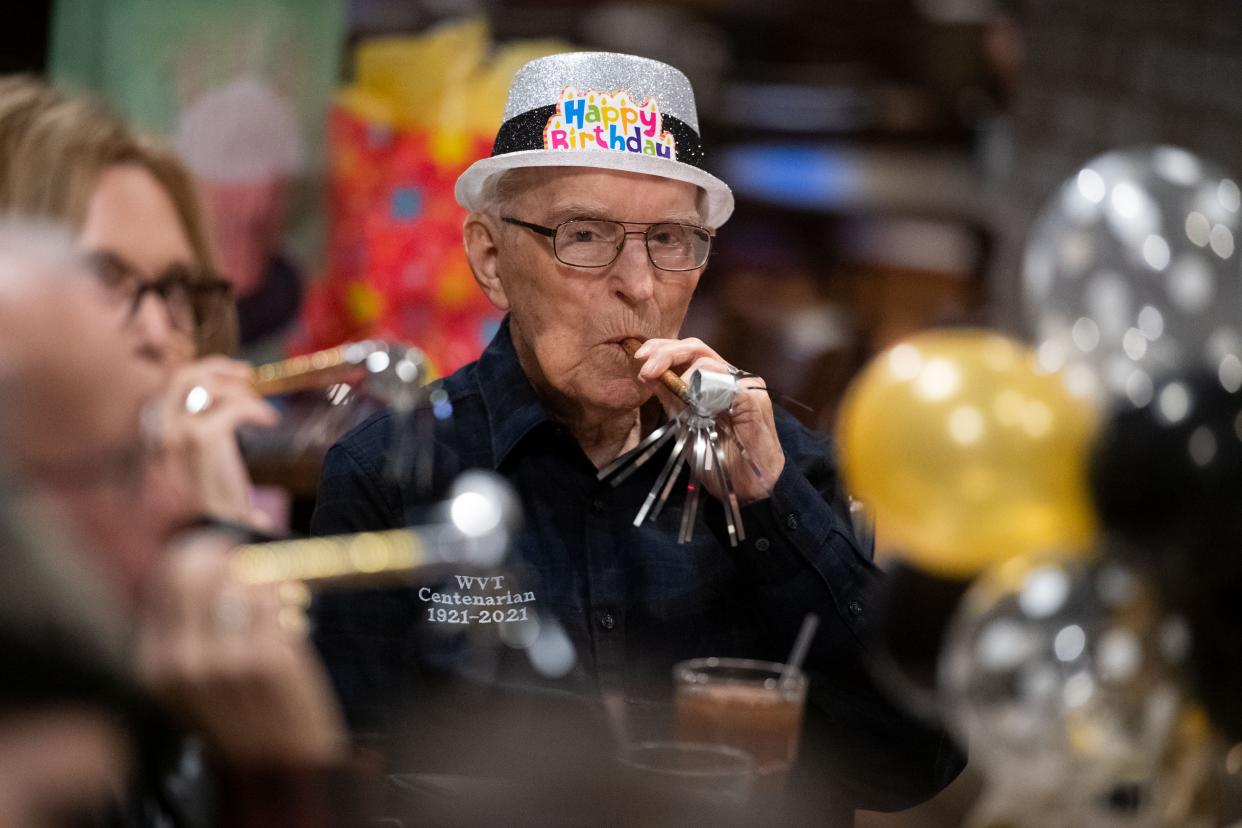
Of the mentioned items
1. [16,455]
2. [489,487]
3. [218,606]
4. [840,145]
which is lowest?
[840,145]

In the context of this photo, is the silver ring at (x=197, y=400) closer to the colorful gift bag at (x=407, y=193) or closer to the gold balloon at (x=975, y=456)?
the gold balloon at (x=975, y=456)

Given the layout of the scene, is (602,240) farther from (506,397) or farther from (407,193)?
(407,193)

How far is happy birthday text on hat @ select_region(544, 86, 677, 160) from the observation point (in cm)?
152

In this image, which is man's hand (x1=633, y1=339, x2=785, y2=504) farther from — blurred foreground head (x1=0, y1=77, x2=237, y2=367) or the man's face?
blurred foreground head (x1=0, y1=77, x2=237, y2=367)

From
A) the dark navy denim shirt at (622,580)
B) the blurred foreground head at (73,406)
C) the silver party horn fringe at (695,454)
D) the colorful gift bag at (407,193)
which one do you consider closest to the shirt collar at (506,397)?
the dark navy denim shirt at (622,580)

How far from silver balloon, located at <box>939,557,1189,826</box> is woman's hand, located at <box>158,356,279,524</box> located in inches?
22.4

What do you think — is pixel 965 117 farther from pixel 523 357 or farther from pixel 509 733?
pixel 509 733

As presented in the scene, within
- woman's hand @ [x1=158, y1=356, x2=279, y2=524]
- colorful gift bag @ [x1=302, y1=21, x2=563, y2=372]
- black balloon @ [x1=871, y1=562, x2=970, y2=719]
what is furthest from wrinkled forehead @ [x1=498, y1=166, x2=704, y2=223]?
colorful gift bag @ [x1=302, y1=21, x2=563, y2=372]

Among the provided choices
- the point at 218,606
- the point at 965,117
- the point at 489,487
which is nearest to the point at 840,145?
the point at 965,117

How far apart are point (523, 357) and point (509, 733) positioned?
43cm

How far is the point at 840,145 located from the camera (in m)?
4.17

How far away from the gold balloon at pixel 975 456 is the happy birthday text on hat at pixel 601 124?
578 millimetres

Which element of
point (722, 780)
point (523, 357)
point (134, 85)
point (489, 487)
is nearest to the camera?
point (722, 780)

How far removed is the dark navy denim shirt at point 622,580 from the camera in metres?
1.49
